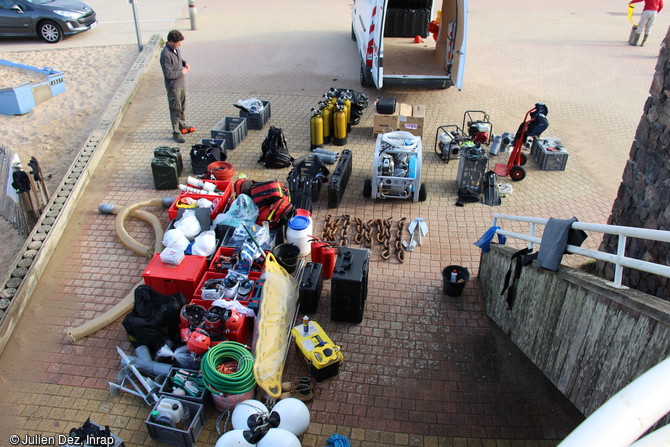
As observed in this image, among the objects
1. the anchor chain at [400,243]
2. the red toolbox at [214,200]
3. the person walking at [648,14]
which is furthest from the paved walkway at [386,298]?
the person walking at [648,14]

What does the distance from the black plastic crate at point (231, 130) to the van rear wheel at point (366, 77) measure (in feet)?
13.0

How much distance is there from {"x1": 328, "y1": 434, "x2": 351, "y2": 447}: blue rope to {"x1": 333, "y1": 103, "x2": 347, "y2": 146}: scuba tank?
23.9ft

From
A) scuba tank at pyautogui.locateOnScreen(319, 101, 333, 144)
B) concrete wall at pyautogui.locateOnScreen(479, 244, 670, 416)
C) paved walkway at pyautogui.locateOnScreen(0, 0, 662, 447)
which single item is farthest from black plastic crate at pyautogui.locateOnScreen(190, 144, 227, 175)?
concrete wall at pyautogui.locateOnScreen(479, 244, 670, 416)

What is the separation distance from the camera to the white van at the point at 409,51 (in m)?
11.9

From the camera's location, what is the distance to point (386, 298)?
759 centimetres

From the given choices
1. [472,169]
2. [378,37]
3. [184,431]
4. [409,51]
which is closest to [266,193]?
[472,169]

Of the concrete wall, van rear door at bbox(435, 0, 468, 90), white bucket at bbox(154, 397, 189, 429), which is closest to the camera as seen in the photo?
the concrete wall

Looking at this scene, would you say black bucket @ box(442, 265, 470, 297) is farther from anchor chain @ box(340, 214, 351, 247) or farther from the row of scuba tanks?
the row of scuba tanks

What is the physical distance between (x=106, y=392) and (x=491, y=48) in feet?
52.3

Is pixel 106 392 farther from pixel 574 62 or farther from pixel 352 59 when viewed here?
pixel 574 62

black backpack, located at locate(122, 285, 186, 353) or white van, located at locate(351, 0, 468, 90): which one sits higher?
white van, located at locate(351, 0, 468, 90)

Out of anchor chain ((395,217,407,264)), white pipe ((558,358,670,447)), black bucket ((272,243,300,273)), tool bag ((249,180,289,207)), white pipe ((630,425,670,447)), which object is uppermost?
white pipe ((558,358,670,447))

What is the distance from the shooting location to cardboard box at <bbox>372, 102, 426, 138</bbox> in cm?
1135

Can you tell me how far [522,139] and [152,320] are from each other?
301 inches
